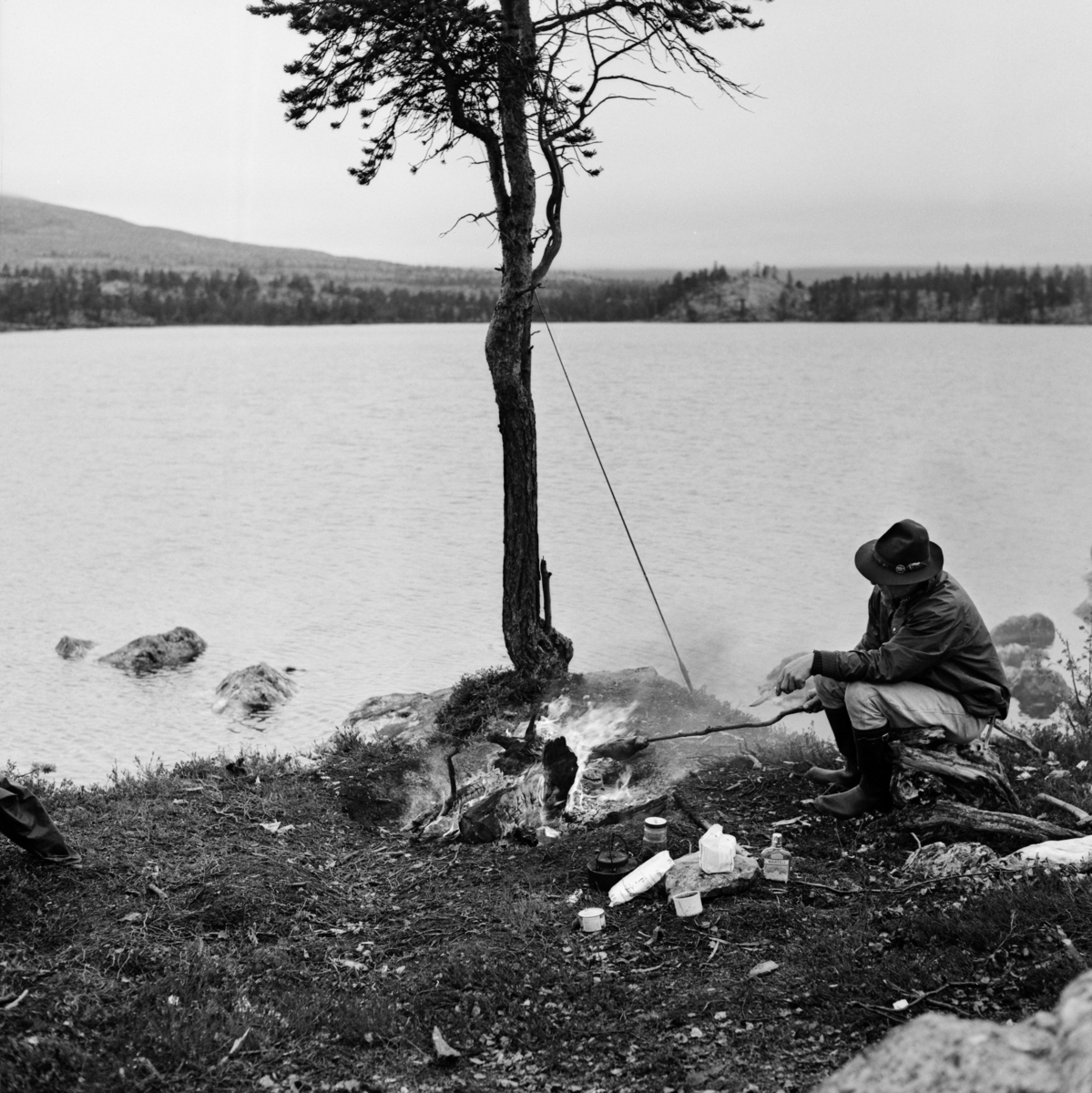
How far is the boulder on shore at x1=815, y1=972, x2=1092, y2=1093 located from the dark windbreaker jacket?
3.79m

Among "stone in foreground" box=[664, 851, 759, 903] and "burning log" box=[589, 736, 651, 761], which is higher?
"stone in foreground" box=[664, 851, 759, 903]

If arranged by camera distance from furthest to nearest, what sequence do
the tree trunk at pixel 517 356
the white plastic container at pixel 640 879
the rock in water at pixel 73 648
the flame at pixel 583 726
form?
1. the rock in water at pixel 73 648
2. the tree trunk at pixel 517 356
3. the flame at pixel 583 726
4. the white plastic container at pixel 640 879

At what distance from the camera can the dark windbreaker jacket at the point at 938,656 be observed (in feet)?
21.7

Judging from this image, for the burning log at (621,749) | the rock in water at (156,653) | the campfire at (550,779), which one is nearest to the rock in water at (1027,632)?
the campfire at (550,779)

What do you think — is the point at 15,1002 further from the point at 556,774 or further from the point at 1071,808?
the point at 1071,808

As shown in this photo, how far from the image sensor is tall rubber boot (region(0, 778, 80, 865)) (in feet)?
20.9

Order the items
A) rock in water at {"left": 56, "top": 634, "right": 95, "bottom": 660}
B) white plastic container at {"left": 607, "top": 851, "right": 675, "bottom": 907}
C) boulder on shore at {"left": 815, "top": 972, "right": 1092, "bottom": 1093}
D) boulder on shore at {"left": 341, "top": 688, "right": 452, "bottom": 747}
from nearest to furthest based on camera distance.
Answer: boulder on shore at {"left": 815, "top": 972, "right": 1092, "bottom": 1093} → white plastic container at {"left": 607, "top": 851, "right": 675, "bottom": 907} → boulder on shore at {"left": 341, "top": 688, "right": 452, "bottom": 747} → rock in water at {"left": 56, "top": 634, "right": 95, "bottom": 660}

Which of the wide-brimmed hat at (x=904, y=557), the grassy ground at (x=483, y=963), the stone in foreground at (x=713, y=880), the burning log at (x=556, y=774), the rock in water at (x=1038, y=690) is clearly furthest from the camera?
the rock in water at (x=1038, y=690)

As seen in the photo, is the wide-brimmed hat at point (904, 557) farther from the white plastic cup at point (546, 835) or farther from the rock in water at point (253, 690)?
the rock in water at point (253, 690)

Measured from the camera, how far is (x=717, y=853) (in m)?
6.14

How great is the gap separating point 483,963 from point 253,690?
10914 millimetres

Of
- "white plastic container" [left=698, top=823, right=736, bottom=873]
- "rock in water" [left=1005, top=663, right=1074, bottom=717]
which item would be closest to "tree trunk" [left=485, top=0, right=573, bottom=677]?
"white plastic container" [left=698, top=823, right=736, bottom=873]

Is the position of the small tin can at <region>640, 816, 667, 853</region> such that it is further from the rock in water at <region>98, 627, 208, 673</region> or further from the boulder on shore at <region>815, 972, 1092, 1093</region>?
the rock in water at <region>98, 627, 208, 673</region>

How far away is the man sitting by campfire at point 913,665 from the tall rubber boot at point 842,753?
6.7 inches
